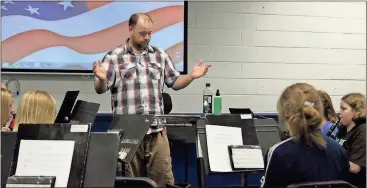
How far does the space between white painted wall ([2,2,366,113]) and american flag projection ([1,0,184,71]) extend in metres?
0.14

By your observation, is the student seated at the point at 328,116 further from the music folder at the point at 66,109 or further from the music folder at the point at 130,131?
the music folder at the point at 66,109

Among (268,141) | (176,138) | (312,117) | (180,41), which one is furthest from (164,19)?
(312,117)

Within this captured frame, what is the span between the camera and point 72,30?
392 centimetres

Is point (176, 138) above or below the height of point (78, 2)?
below

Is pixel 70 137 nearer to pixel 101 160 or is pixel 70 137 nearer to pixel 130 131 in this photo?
pixel 101 160

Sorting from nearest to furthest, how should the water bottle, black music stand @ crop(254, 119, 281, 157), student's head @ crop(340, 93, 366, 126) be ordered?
1. black music stand @ crop(254, 119, 281, 157)
2. student's head @ crop(340, 93, 366, 126)
3. the water bottle

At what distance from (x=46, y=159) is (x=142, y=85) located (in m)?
1.17

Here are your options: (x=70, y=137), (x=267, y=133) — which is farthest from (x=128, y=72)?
(x=70, y=137)

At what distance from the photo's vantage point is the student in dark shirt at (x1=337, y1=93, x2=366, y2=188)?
2443 millimetres

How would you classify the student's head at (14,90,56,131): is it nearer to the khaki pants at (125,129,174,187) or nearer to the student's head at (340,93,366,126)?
the khaki pants at (125,129,174,187)

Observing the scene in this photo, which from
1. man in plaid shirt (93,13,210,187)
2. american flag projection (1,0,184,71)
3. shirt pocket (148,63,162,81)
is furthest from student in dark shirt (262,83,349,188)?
american flag projection (1,0,184,71)

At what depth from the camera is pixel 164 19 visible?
13.3ft

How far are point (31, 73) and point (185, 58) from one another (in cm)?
142

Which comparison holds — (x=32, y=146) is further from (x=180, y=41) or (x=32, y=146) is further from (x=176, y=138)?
(x=180, y=41)
